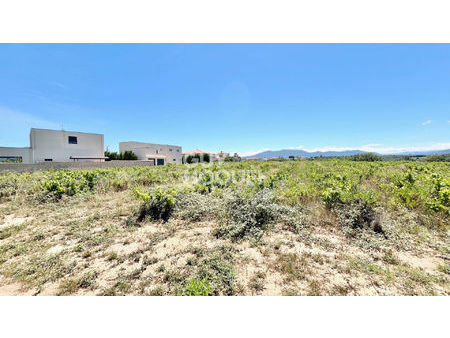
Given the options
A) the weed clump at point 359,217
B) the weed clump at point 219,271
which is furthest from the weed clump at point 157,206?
the weed clump at point 359,217

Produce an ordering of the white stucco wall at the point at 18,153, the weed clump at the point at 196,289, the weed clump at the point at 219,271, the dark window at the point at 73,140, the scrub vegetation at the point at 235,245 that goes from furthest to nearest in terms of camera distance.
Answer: the dark window at the point at 73,140 → the white stucco wall at the point at 18,153 → the scrub vegetation at the point at 235,245 → the weed clump at the point at 219,271 → the weed clump at the point at 196,289

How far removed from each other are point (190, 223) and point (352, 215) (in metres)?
3.76

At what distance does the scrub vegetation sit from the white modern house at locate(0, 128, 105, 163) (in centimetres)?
2065

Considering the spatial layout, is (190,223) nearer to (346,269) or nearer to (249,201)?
(249,201)

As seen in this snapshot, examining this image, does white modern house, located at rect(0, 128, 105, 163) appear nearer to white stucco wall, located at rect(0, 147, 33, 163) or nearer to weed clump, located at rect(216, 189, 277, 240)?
white stucco wall, located at rect(0, 147, 33, 163)

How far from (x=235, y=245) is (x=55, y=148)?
27981 millimetres

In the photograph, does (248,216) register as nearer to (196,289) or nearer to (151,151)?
(196,289)

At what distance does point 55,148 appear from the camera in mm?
20453

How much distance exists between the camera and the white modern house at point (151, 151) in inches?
1325

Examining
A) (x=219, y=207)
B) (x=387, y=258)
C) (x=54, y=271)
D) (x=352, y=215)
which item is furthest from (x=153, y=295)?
(x=352, y=215)

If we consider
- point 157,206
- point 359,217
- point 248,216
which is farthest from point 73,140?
point 359,217

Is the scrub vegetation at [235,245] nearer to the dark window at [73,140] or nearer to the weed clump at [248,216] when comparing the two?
the weed clump at [248,216]

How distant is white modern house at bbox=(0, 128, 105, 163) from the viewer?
1948cm

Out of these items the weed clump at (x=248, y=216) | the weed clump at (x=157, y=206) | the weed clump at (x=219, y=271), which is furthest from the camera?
the weed clump at (x=157, y=206)
